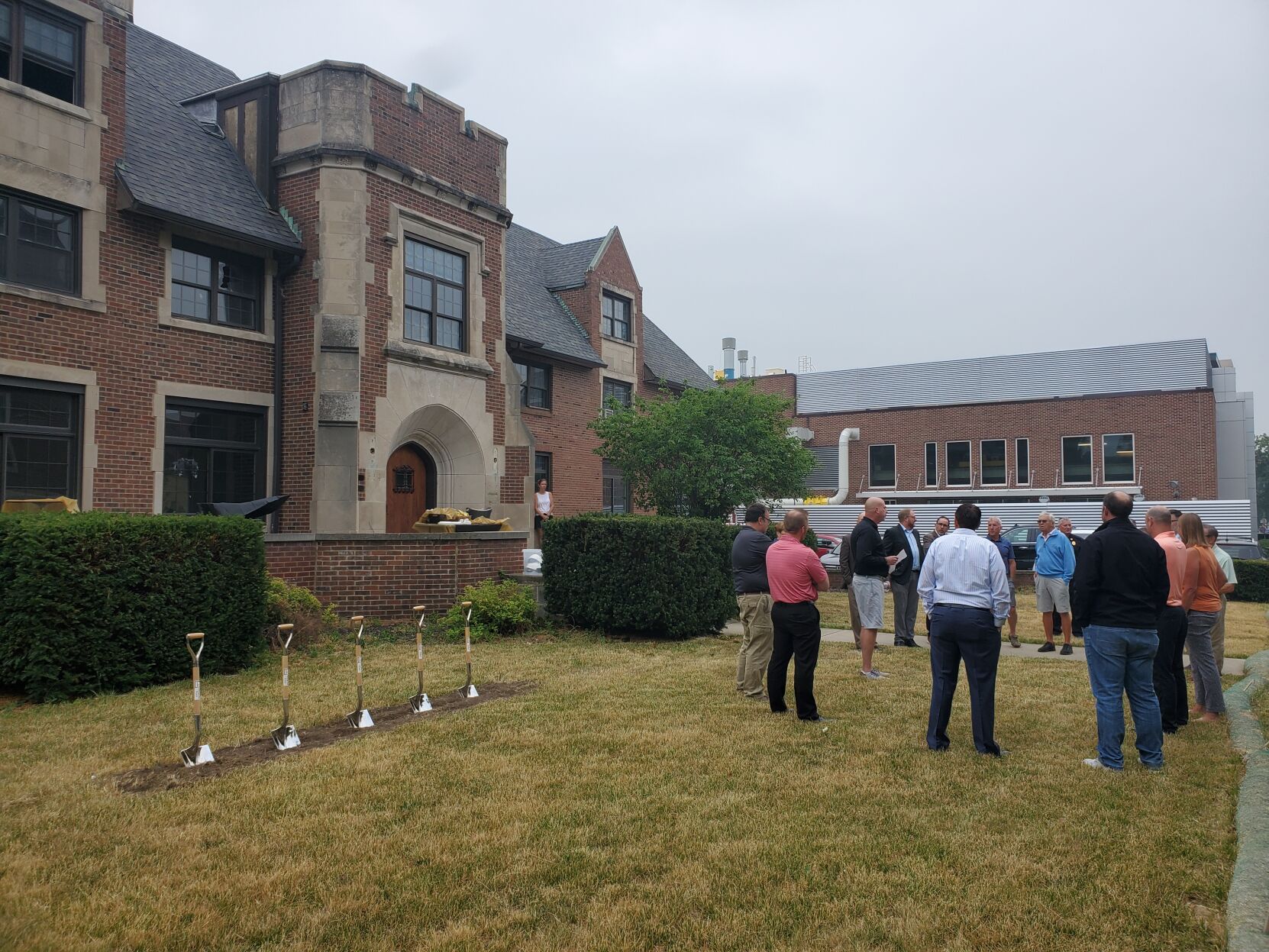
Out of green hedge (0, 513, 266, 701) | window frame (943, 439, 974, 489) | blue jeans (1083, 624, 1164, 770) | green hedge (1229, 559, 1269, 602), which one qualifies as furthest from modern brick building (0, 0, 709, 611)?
window frame (943, 439, 974, 489)

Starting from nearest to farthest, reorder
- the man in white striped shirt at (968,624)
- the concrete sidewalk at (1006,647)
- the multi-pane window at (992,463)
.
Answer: the man in white striped shirt at (968,624) → the concrete sidewalk at (1006,647) → the multi-pane window at (992,463)

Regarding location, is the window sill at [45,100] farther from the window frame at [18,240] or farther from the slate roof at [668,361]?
the slate roof at [668,361]

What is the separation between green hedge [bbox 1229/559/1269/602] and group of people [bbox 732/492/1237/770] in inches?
733

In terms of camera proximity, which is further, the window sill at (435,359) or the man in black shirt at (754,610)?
the window sill at (435,359)

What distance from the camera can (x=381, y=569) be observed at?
44.8 feet

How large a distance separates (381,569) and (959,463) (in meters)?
33.2

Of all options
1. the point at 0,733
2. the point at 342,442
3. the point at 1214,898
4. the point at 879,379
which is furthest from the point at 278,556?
the point at 879,379

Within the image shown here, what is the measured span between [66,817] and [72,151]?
1144 centimetres

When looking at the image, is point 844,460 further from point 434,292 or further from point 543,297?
point 434,292

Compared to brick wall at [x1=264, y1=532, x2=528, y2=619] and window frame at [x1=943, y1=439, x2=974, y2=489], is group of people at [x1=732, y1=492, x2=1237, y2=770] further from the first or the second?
window frame at [x1=943, y1=439, x2=974, y2=489]

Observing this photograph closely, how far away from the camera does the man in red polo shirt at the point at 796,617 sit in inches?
308

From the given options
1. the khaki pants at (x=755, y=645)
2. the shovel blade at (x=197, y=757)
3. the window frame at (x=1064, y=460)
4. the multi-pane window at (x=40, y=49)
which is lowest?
the shovel blade at (x=197, y=757)

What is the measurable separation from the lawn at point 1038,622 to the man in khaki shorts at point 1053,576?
3.75ft

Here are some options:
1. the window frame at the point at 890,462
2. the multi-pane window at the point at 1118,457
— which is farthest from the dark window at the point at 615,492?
the multi-pane window at the point at 1118,457
